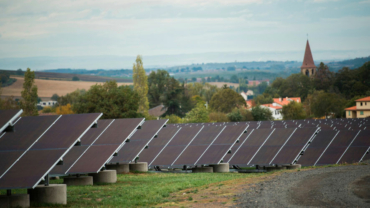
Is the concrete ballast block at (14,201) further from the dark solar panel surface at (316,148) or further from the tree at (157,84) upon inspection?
the tree at (157,84)

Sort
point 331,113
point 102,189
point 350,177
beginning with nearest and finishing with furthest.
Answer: point 350,177, point 102,189, point 331,113

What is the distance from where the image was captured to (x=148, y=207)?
14.9m

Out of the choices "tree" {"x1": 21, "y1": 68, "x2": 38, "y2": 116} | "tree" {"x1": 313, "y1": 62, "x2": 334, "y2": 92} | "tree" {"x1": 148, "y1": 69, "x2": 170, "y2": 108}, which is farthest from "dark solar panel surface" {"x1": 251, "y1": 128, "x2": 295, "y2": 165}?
"tree" {"x1": 313, "y1": 62, "x2": 334, "y2": 92}

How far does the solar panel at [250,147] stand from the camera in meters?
28.8

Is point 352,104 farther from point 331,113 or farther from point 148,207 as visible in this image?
point 148,207

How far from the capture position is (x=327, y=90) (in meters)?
167

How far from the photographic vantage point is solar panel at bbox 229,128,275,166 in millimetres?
28781

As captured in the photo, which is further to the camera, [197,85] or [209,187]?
[197,85]

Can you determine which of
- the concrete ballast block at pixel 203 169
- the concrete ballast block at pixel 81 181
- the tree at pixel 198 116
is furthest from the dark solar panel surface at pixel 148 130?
the tree at pixel 198 116

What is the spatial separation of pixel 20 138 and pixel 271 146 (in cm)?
1762

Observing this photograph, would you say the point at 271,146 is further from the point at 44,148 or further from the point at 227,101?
the point at 227,101

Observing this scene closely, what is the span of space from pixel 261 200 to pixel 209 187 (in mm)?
4886

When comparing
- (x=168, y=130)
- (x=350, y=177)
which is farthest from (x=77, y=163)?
(x=168, y=130)

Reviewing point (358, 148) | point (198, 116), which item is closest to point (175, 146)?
point (358, 148)
